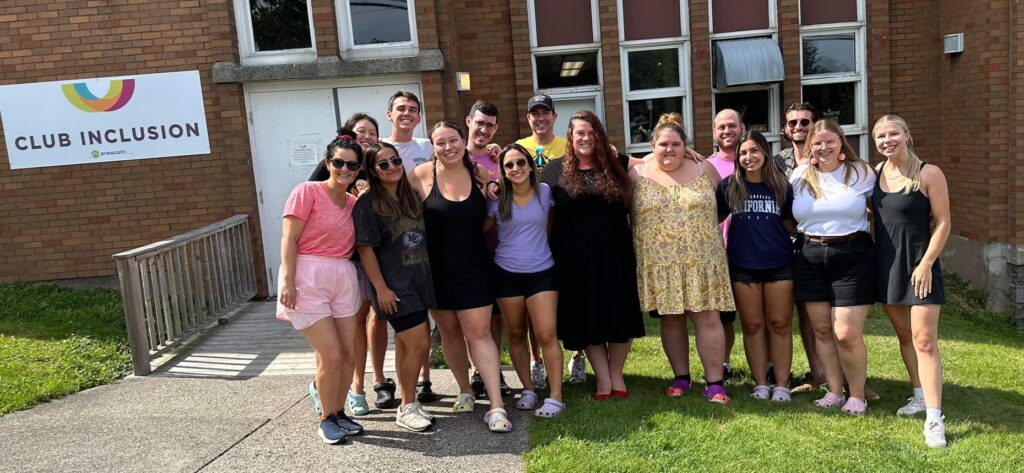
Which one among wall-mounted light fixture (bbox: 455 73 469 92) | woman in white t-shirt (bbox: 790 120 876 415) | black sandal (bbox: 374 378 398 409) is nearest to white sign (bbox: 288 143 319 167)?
wall-mounted light fixture (bbox: 455 73 469 92)

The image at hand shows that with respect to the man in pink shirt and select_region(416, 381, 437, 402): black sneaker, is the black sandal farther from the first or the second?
the man in pink shirt

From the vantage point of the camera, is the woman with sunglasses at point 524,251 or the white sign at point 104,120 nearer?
the woman with sunglasses at point 524,251

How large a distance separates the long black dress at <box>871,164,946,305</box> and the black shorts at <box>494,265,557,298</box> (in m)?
1.88

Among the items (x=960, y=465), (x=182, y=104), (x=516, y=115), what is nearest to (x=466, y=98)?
(x=516, y=115)

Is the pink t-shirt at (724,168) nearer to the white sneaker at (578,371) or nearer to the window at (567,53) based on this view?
the white sneaker at (578,371)

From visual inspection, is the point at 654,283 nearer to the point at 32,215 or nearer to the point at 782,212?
the point at 782,212

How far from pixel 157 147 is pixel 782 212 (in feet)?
20.0

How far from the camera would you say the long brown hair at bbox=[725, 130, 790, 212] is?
4.44 m

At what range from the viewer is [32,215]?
7633 mm

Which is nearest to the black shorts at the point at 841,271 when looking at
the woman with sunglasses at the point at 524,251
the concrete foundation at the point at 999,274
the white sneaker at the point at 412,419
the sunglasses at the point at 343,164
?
the woman with sunglasses at the point at 524,251

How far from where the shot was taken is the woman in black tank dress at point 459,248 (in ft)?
13.9

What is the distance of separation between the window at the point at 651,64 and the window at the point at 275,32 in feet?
11.1

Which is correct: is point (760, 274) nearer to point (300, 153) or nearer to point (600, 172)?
point (600, 172)

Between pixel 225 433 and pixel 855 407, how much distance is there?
371cm
